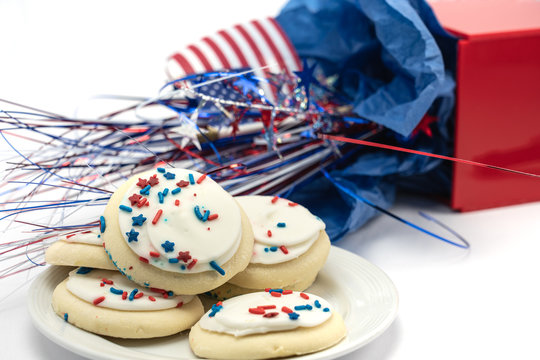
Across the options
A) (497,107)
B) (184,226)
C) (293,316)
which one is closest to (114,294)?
(184,226)

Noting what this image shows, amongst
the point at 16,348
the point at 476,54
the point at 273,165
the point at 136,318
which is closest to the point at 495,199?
the point at 476,54

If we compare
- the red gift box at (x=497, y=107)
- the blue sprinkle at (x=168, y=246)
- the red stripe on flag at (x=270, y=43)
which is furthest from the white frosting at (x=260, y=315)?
the red stripe on flag at (x=270, y=43)

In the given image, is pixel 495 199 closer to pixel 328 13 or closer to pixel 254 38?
pixel 328 13

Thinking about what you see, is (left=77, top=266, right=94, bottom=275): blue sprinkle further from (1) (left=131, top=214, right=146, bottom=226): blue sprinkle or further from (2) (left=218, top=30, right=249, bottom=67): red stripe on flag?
(2) (left=218, top=30, right=249, bottom=67): red stripe on flag

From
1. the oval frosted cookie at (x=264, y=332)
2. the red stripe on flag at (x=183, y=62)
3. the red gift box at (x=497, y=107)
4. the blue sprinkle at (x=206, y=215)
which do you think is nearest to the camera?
the oval frosted cookie at (x=264, y=332)

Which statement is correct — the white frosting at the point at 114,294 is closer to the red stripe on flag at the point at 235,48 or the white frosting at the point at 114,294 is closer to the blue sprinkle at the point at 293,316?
the blue sprinkle at the point at 293,316

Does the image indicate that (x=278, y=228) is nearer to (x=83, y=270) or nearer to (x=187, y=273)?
(x=187, y=273)
